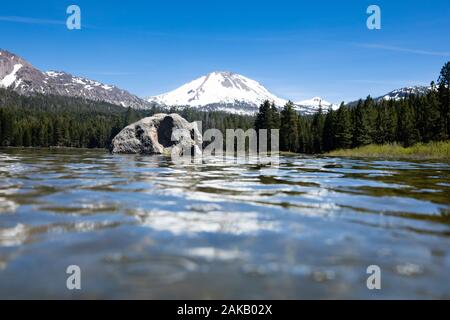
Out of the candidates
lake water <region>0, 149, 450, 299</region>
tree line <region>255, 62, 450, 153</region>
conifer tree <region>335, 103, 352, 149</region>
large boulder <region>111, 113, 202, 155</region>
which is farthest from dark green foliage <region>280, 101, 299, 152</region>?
lake water <region>0, 149, 450, 299</region>

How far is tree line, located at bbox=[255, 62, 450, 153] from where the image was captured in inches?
2746

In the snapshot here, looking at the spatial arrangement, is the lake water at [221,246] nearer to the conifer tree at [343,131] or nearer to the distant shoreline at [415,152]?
the distant shoreline at [415,152]

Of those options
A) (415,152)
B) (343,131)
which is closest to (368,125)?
(343,131)

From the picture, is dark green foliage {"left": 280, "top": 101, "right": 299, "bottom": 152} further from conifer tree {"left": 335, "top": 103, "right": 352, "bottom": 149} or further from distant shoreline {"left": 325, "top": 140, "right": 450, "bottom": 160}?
distant shoreline {"left": 325, "top": 140, "right": 450, "bottom": 160}

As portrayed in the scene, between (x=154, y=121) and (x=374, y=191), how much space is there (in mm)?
68624

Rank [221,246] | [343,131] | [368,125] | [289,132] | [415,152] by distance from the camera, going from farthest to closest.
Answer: [289,132], [343,131], [368,125], [415,152], [221,246]

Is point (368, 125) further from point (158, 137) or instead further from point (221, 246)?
point (221, 246)

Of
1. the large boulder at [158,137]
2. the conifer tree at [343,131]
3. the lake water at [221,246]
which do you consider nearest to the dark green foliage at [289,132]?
the conifer tree at [343,131]

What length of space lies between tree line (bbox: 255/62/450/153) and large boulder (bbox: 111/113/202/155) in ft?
103

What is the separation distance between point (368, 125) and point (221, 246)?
267 ft

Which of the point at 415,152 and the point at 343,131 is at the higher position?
the point at 343,131

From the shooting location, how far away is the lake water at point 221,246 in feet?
14.2

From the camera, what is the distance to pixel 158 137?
254 ft

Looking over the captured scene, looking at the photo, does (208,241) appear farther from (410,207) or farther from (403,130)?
(403,130)
